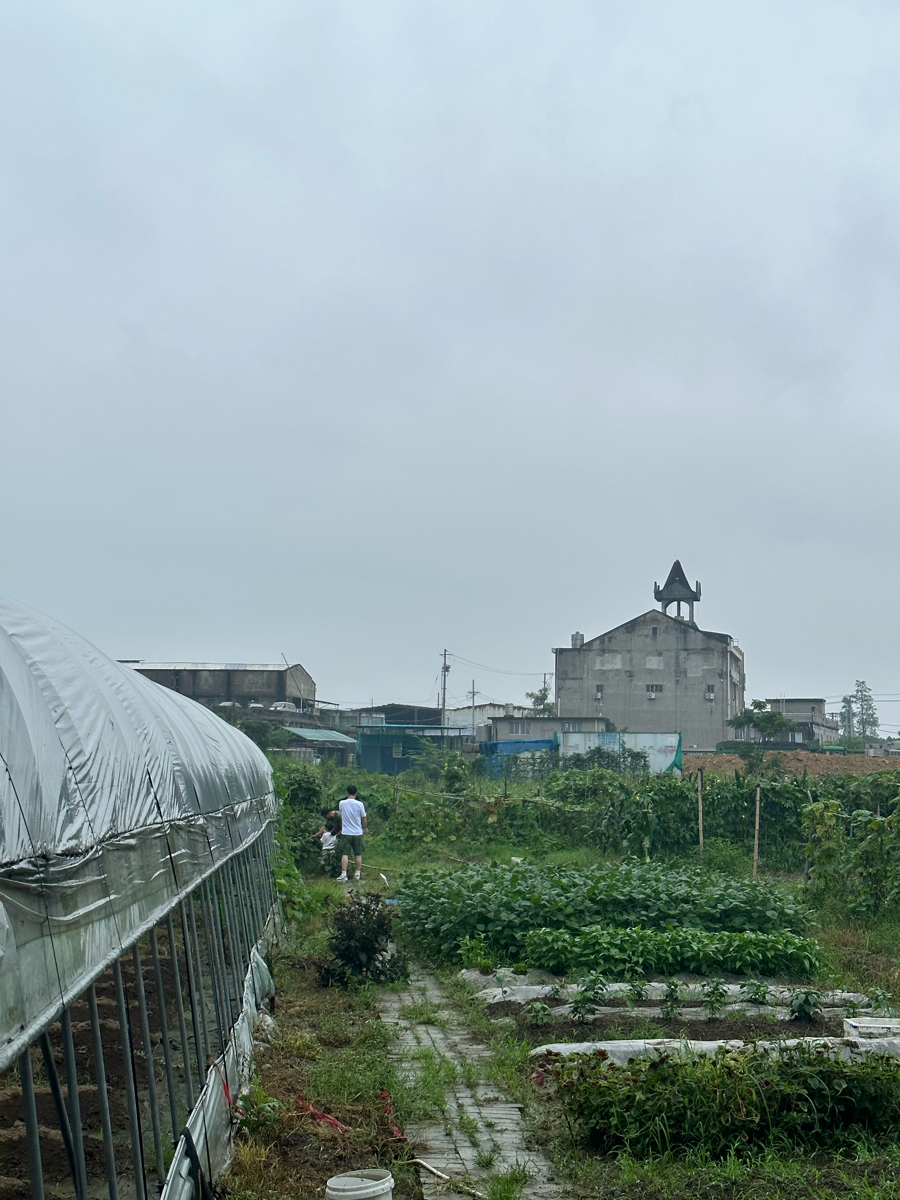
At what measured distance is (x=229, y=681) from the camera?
1996 inches

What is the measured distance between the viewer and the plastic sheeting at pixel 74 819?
116 inches

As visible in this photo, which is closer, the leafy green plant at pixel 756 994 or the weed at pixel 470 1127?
the weed at pixel 470 1127

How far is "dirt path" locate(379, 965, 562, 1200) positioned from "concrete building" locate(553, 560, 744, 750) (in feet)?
152

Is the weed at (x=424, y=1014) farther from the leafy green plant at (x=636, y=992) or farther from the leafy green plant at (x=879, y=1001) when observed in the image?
the leafy green plant at (x=879, y=1001)

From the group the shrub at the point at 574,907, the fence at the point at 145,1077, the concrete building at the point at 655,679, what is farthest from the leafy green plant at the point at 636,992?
the concrete building at the point at 655,679

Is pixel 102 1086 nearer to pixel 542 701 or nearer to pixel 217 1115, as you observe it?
pixel 217 1115

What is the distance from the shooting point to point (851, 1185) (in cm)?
578

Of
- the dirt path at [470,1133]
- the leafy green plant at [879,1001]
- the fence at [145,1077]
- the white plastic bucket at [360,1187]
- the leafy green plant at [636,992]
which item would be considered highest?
the fence at [145,1077]

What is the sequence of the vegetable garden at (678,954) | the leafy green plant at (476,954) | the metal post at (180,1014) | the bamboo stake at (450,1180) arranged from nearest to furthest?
the metal post at (180,1014)
the bamboo stake at (450,1180)
the vegetable garden at (678,954)
the leafy green plant at (476,954)

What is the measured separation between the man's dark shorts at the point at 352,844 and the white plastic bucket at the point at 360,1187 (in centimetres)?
1411

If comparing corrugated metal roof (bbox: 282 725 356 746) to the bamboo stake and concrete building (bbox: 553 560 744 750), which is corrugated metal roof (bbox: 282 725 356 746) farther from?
the bamboo stake

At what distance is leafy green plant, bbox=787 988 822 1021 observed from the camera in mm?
9086

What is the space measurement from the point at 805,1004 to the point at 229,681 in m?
43.6

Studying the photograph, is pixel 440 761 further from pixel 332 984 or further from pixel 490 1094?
pixel 490 1094
